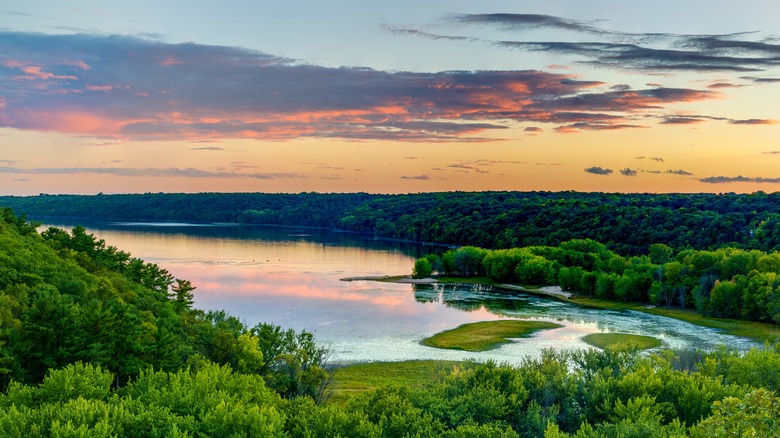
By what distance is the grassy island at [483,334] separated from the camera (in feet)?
254

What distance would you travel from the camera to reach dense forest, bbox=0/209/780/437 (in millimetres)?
25969

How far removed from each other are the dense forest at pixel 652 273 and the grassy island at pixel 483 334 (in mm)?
26430

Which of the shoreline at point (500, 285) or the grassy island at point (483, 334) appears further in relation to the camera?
the shoreline at point (500, 285)

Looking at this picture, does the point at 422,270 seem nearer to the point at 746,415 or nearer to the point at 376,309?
the point at 376,309

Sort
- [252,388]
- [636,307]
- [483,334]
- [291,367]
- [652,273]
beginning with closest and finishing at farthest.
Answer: [252,388] → [291,367] → [483,334] → [636,307] → [652,273]

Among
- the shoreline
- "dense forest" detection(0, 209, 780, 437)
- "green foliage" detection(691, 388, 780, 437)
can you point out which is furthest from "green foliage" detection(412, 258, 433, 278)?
"green foliage" detection(691, 388, 780, 437)

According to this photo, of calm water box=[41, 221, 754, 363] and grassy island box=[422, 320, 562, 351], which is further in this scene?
grassy island box=[422, 320, 562, 351]

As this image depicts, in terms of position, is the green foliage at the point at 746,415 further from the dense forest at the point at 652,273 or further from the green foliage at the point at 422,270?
the green foliage at the point at 422,270

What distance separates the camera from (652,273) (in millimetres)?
114438

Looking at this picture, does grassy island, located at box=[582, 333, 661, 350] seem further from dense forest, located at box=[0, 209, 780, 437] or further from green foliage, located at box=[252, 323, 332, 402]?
green foliage, located at box=[252, 323, 332, 402]

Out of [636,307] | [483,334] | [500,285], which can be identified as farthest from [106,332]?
[500,285]

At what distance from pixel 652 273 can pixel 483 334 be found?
145ft

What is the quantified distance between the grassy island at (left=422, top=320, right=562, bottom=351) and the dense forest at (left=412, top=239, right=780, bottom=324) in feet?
86.7

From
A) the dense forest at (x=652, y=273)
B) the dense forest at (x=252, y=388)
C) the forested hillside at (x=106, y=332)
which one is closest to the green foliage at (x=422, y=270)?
the dense forest at (x=652, y=273)
